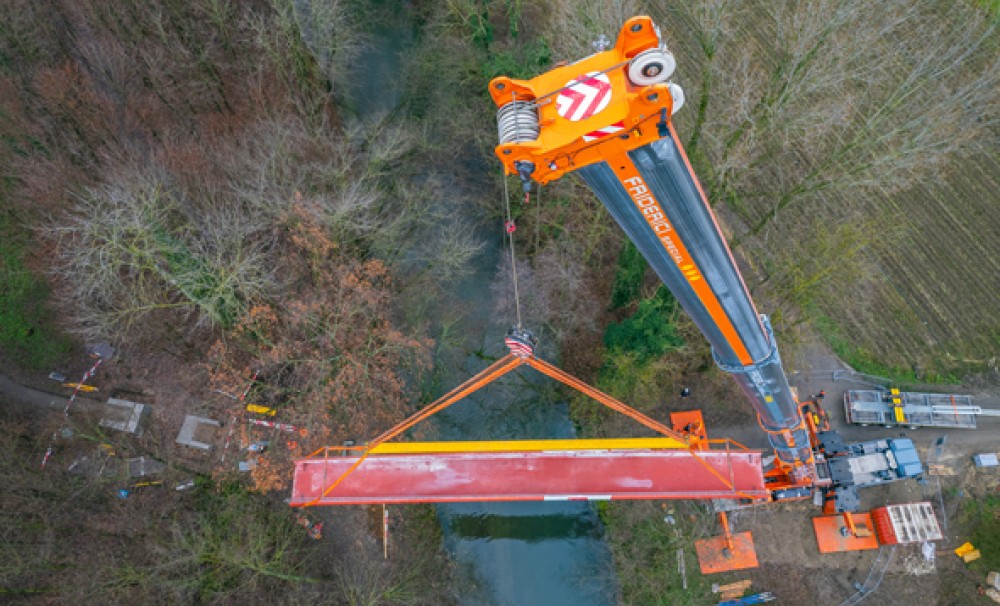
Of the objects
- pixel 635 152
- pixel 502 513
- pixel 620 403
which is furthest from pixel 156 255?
pixel 635 152

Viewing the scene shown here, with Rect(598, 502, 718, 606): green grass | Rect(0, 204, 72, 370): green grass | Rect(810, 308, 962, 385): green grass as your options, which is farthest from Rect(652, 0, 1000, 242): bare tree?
Rect(0, 204, 72, 370): green grass

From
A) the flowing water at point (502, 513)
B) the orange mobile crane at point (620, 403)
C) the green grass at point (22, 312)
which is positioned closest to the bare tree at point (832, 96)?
the orange mobile crane at point (620, 403)

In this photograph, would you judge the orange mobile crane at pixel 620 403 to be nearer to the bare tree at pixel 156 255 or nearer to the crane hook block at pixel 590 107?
Answer: the crane hook block at pixel 590 107

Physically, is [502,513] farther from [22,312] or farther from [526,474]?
Answer: [22,312]

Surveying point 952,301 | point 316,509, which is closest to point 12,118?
point 316,509

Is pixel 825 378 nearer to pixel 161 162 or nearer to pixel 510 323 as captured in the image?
pixel 510 323

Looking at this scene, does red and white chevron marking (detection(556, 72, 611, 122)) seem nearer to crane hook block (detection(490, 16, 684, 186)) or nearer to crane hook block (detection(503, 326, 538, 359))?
crane hook block (detection(490, 16, 684, 186))
